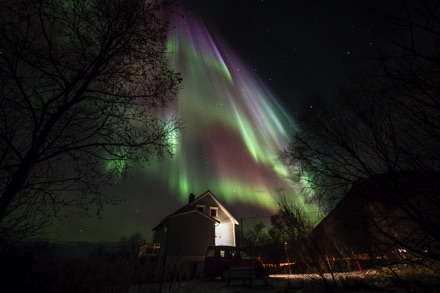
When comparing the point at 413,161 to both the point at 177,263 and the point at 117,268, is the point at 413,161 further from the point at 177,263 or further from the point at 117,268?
the point at 117,268

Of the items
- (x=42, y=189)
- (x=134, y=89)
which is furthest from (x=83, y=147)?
(x=134, y=89)

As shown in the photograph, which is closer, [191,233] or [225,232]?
[191,233]

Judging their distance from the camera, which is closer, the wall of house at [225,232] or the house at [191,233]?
the house at [191,233]

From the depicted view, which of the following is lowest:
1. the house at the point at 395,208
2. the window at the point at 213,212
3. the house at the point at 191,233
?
the house at the point at 395,208

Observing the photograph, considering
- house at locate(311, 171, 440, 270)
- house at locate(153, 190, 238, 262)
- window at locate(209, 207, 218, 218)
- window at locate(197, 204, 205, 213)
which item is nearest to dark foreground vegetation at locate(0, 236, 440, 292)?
house at locate(311, 171, 440, 270)

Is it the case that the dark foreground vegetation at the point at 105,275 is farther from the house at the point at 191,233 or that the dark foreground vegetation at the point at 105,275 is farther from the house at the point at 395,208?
the house at the point at 191,233

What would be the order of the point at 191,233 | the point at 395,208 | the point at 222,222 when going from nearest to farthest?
the point at 395,208 → the point at 191,233 → the point at 222,222

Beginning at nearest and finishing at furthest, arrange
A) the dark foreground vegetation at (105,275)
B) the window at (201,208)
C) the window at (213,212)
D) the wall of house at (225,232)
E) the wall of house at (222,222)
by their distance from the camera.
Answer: the dark foreground vegetation at (105,275) → the wall of house at (225,232) → the wall of house at (222,222) → the window at (201,208) → the window at (213,212)

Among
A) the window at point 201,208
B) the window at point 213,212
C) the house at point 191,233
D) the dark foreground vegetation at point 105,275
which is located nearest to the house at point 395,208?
the dark foreground vegetation at point 105,275

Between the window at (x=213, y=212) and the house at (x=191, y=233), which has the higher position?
the window at (x=213, y=212)

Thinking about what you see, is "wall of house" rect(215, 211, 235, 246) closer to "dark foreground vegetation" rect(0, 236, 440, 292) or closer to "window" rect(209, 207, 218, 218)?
"window" rect(209, 207, 218, 218)

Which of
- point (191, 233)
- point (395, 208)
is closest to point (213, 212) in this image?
point (191, 233)

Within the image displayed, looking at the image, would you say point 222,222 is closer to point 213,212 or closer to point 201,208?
point 213,212

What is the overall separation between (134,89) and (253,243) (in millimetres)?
63491
